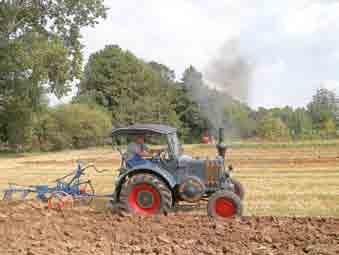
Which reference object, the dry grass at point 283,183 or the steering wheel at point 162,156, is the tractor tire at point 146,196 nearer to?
the steering wheel at point 162,156

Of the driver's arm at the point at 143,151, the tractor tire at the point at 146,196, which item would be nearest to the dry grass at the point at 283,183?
the tractor tire at the point at 146,196

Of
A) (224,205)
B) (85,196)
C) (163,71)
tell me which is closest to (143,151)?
(85,196)

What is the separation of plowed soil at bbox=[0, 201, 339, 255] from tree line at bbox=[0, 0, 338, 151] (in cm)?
730

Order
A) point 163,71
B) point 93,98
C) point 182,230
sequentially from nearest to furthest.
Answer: point 182,230 < point 93,98 < point 163,71

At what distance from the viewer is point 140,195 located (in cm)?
1041

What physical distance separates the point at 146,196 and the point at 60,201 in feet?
6.60

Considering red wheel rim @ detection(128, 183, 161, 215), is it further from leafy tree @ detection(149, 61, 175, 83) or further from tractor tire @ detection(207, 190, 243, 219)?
leafy tree @ detection(149, 61, 175, 83)

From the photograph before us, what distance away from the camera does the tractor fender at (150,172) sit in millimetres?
10391

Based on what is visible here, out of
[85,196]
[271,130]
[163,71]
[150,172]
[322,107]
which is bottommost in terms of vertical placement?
[85,196]

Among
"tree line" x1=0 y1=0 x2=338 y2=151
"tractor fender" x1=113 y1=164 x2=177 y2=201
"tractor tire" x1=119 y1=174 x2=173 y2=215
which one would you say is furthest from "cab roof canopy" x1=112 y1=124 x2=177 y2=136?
"tree line" x1=0 y1=0 x2=338 y2=151

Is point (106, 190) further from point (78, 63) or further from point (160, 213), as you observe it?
point (78, 63)

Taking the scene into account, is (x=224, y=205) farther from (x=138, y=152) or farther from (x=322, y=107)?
(x=322, y=107)

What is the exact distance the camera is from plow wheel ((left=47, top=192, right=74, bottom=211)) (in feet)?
36.6

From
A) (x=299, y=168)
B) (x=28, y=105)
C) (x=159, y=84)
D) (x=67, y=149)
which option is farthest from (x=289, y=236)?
(x=159, y=84)
